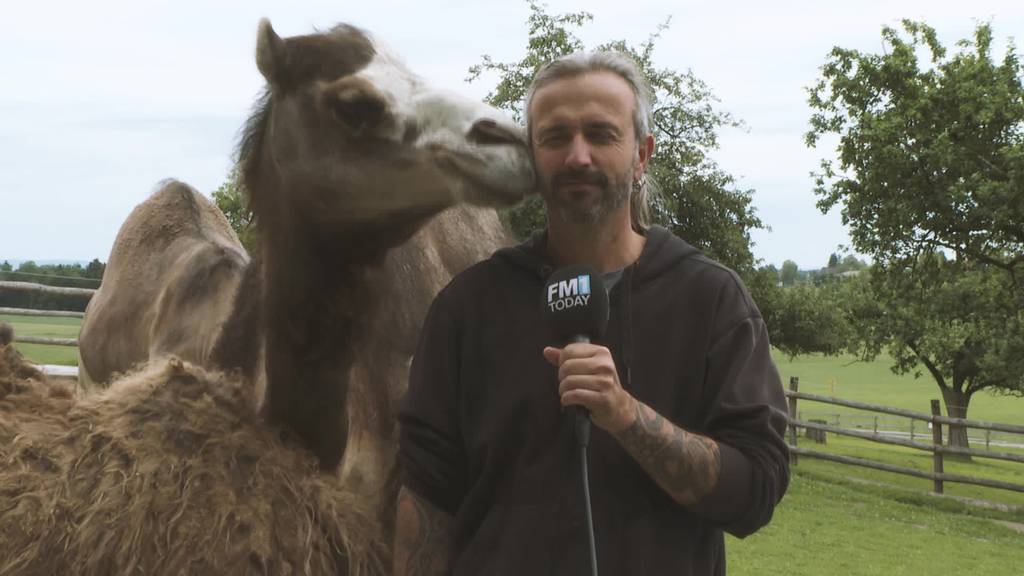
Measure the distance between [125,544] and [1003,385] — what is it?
2999 cm

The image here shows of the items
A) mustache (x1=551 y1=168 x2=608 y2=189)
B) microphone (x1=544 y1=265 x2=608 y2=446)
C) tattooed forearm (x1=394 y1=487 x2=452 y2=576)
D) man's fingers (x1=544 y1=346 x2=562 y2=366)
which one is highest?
mustache (x1=551 y1=168 x2=608 y2=189)

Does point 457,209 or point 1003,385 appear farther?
point 1003,385

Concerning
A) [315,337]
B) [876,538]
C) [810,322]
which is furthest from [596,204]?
[810,322]

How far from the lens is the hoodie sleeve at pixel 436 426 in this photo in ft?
6.64

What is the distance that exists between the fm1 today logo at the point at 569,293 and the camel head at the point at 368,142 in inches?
25.7

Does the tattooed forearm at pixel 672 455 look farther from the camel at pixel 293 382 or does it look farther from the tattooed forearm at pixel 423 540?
the camel at pixel 293 382

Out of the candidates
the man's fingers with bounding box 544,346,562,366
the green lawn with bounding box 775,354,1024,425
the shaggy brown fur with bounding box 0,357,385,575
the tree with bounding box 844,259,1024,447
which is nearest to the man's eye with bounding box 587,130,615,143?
the man's fingers with bounding box 544,346,562,366

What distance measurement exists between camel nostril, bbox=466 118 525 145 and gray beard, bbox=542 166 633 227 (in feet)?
1.33

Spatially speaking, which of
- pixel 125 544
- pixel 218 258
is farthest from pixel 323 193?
pixel 218 258

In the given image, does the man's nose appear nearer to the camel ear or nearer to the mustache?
the mustache

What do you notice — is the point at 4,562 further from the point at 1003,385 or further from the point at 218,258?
the point at 1003,385

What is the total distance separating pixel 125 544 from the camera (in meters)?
2.15

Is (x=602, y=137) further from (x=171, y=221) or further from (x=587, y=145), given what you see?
(x=171, y=221)

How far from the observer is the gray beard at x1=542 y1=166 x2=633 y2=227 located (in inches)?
75.6
